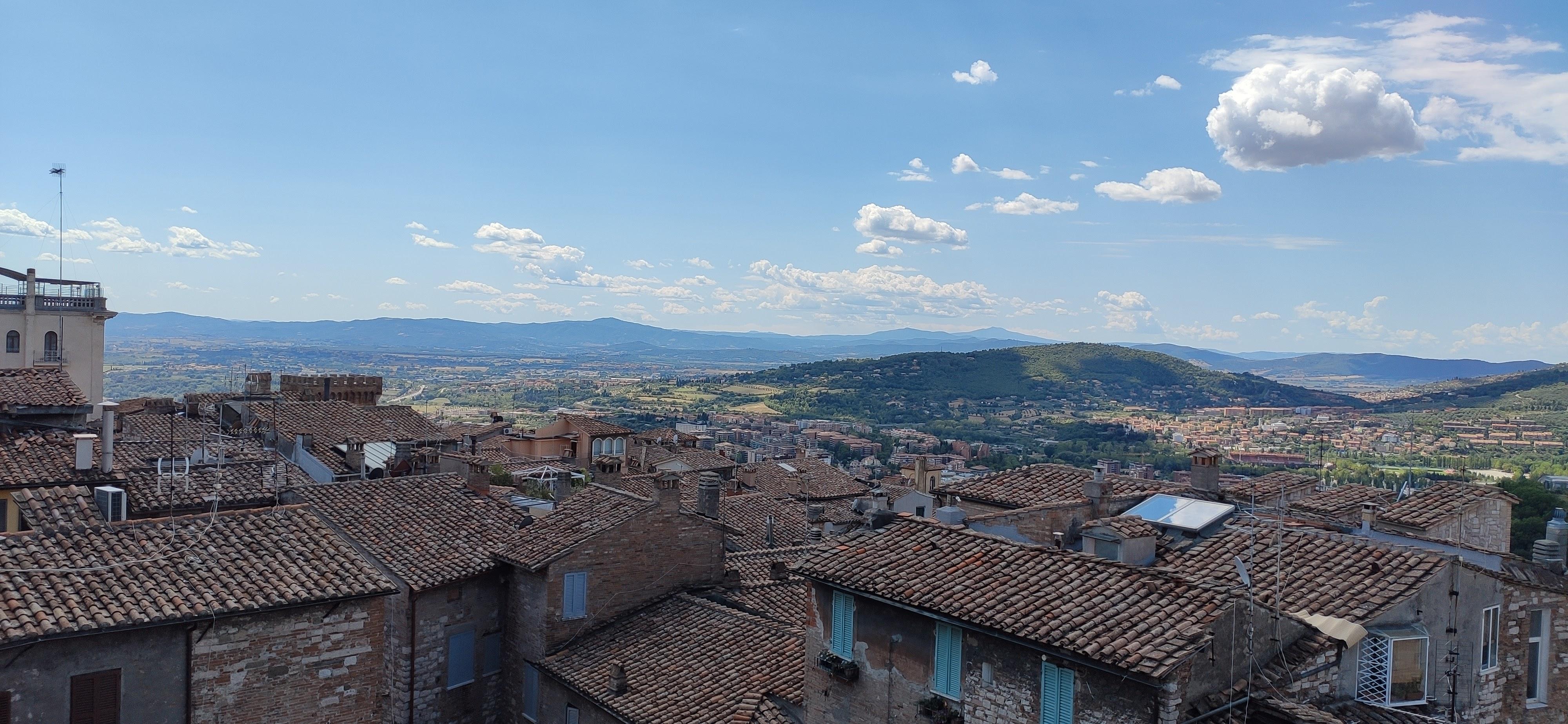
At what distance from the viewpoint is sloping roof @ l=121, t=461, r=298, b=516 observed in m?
17.6

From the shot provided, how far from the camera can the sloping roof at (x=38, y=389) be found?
17.5m

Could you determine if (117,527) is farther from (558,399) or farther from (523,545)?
(558,399)

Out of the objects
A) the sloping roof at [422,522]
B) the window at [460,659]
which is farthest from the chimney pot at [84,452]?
the window at [460,659]

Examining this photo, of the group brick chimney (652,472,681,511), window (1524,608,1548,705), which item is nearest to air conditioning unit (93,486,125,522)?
brick chimney (652,472,681,511)

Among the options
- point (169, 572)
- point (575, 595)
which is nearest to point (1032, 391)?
point (575, 595)

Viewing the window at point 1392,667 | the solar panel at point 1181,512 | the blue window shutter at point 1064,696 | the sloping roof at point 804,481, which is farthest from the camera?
the sloping roof at point 804,481

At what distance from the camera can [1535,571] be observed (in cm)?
1352

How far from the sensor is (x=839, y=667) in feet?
43.5

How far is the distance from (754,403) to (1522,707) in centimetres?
15712

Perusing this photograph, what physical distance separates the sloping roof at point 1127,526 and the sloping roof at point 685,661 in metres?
5.52

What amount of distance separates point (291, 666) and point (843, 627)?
26.1ft

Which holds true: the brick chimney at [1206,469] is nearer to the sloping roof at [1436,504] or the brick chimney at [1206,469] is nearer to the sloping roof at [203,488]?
the sloping roof at [1436,504]

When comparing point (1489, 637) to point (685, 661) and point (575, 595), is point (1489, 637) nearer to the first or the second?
point (685, 661)

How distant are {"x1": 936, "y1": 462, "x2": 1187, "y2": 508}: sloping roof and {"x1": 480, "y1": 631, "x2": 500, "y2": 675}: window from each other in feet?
33.7
